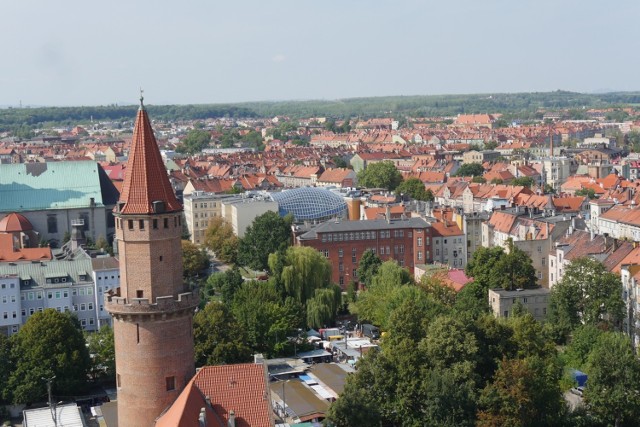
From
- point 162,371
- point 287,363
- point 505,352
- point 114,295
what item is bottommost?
point 287,363

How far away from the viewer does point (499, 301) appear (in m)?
79.1

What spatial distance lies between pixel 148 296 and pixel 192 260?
6733 centimetres

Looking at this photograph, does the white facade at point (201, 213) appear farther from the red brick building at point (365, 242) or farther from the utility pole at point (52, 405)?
the utility pole at point (52, 405)

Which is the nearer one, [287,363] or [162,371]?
[162,371]

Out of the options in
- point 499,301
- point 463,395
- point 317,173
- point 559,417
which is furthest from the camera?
point 317,173

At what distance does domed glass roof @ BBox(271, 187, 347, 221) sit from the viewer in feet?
409

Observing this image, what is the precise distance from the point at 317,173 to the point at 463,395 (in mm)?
135555

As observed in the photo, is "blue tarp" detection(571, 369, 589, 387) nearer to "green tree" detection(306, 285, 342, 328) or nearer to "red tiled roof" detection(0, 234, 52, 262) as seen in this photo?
"green tree" detection(306, 285, 342, 328)

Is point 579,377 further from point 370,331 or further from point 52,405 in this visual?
point 52,405

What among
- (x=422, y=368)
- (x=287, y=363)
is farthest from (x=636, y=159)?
(x=422, y=368)

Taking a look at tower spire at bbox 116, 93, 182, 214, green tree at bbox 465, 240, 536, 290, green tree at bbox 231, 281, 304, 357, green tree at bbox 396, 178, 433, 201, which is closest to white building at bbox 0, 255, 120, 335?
green tree at bbox 231, 281, 304, 357

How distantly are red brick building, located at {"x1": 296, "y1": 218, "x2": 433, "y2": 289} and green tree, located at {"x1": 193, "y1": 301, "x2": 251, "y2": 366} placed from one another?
3608 centimetres

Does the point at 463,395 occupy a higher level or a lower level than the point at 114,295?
lower

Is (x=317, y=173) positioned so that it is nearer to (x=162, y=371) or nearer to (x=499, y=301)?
(x=499, y=301)
